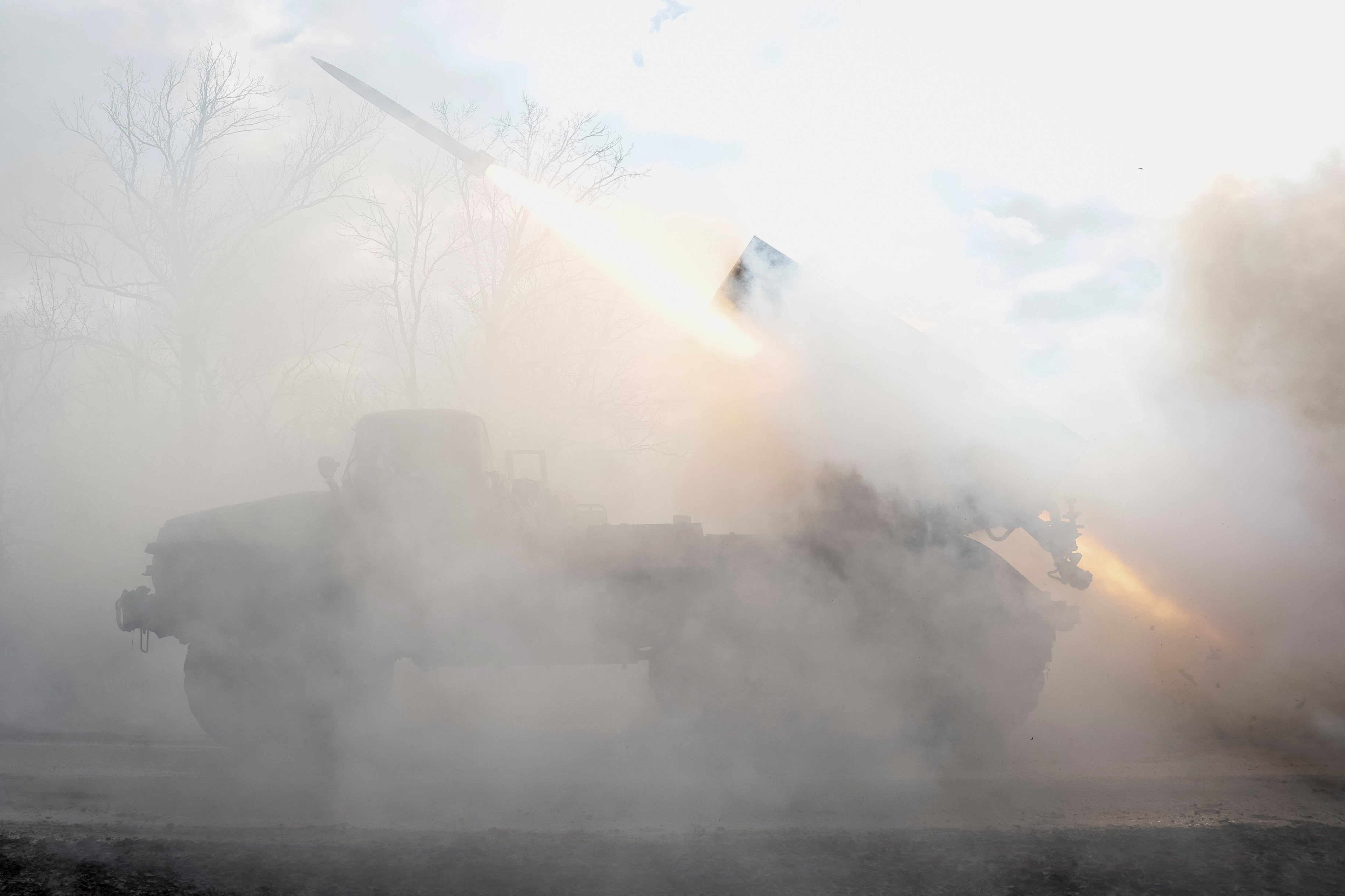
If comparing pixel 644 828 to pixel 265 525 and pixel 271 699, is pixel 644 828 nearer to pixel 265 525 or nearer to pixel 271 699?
pixel 271 699

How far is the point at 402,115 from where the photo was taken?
11.9 m

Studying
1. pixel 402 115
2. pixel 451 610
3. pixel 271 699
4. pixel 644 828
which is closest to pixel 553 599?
pixel 451 610

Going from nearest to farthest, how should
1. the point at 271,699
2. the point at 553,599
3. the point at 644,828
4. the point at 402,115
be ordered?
the point at 644,828
the point at 271,699
the point at 553,599
the point at 402,115

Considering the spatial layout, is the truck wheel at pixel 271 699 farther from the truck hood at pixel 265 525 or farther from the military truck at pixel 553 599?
the truck hood at pixel 265 525

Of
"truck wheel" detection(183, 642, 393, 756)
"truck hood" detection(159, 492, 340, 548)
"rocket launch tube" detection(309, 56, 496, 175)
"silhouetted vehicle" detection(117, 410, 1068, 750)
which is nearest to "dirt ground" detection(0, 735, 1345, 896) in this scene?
"truck wheel" detection(183, 642, 393, 756)

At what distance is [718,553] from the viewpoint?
8.16m

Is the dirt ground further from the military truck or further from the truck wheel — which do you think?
the military truck

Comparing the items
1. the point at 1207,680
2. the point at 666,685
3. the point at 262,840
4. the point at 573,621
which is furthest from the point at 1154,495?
the point at 262,840

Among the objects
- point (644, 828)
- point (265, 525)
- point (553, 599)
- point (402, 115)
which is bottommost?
point (644, 828)

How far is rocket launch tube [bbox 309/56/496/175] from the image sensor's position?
462 inches

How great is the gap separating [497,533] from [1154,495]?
7.00 meters

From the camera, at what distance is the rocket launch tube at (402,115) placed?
38.5 ft

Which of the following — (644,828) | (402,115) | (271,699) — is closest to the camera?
(644,828)

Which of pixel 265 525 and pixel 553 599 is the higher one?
pixel 265 525
